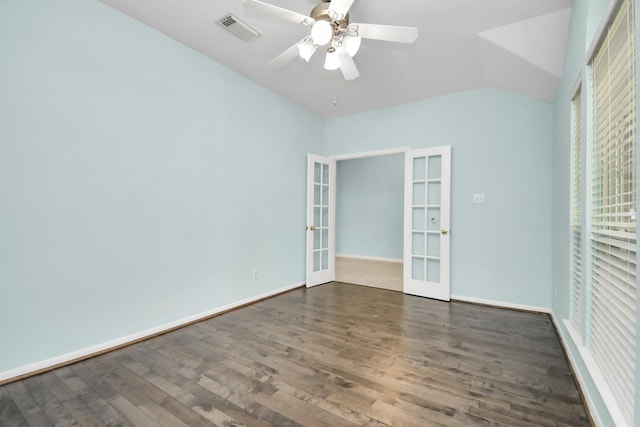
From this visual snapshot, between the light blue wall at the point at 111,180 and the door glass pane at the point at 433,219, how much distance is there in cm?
246

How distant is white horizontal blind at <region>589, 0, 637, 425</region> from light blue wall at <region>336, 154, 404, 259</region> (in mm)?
5154

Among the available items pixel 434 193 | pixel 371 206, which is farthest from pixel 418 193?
pixel 371 206

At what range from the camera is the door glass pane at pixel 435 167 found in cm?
396

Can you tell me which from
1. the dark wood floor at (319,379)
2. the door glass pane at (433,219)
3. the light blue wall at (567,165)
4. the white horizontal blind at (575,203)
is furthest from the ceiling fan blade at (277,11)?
the door glass pane at (433,219)

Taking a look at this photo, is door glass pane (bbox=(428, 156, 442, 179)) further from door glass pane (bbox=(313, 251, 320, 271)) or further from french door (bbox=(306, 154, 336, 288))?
door glass pane (bbox=(313, 251, 320, 271))

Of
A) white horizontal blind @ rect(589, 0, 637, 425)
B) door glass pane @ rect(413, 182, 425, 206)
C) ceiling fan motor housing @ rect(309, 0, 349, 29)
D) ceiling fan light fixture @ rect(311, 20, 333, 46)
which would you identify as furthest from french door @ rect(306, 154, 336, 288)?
white horizontal blind @ rect(589, 0, 637, 425)

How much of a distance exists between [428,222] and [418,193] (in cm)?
45

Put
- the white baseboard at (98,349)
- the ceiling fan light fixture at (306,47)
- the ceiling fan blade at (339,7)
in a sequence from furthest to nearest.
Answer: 1. the ceiling fan light fixture at (306,47)
2. the white baseboard at (98,349)
3. the ceiling fan blade at (339,7)

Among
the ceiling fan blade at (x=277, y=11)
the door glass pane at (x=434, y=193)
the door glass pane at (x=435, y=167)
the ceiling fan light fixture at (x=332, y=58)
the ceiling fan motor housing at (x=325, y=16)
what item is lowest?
the door glass pane at (x=434, y=193)

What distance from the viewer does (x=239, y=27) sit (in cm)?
266

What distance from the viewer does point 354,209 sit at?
760cm

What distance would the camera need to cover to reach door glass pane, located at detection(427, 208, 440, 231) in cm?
398

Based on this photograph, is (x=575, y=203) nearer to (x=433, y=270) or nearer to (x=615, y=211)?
(x=615, y=211)

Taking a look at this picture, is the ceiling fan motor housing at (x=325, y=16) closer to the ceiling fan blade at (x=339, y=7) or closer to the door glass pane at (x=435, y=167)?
the ceiling fan blade at (x=339, y=7)
